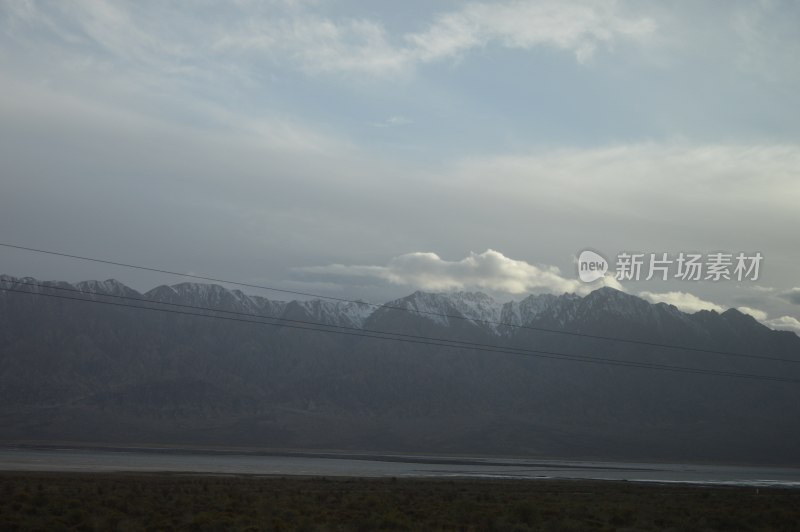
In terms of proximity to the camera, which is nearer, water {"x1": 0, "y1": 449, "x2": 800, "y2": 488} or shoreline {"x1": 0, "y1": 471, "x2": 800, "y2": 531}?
shoreline {"x1": 0, "y1": 471, "x2": 800, "y2": 531}

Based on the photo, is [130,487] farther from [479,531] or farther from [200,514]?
[479,531]

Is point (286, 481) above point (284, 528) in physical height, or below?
below

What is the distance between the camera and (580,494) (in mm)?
65062

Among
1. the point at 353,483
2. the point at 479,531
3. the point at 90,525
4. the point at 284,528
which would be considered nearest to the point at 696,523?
the point at 479,531

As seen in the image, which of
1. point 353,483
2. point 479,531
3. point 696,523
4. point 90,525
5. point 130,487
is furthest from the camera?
point 353,483

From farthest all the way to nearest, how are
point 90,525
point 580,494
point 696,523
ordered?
point 580,494
point 696,523
point 90,525

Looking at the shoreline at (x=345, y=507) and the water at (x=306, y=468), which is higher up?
the shoreline at (x=345, y=507)

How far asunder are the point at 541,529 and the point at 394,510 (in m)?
8.57

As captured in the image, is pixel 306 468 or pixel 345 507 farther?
pixel 306 468

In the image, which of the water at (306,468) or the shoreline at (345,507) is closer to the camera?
the shoreline at (345,507)

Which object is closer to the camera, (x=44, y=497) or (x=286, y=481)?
(x=44, y=497)

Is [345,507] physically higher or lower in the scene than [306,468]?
higher

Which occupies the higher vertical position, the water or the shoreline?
the shoreline

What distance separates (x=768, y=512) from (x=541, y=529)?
762 inches
